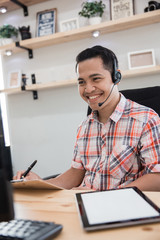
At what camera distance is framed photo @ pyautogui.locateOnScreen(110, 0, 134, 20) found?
2152 mm

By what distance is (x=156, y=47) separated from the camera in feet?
7.11

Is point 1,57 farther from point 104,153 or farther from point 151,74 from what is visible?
point 104,153

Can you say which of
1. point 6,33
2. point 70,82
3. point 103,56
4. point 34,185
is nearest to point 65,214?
point 34,185

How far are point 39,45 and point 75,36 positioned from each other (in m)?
0.43

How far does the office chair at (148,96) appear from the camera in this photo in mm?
1264

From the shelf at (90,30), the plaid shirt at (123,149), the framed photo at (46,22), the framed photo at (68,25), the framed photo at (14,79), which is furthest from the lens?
the framed photo at (14,79)

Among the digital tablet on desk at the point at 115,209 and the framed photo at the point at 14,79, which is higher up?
the framed photo at the point at 14,79

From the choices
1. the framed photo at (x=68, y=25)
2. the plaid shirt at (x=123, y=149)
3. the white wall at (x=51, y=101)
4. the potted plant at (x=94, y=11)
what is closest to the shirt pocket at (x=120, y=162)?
the plaid shirt at (x=123, y=149)

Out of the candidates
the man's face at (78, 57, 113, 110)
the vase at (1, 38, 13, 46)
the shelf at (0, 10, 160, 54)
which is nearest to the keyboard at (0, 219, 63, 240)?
the man's face at (78, 57, 113, 110)

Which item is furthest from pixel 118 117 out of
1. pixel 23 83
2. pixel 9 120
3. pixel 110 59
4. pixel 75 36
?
pixel 9 120

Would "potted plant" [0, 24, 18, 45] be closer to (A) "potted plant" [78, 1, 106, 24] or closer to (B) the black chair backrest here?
(A) "potted plant" [78, 1, 106, 24]

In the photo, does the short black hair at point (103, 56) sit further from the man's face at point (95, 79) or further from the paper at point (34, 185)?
the paper at point (34, 185)

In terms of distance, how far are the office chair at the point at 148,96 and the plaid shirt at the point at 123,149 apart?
0.14 metres

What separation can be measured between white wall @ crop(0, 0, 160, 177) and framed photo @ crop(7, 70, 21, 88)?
0.31ft
